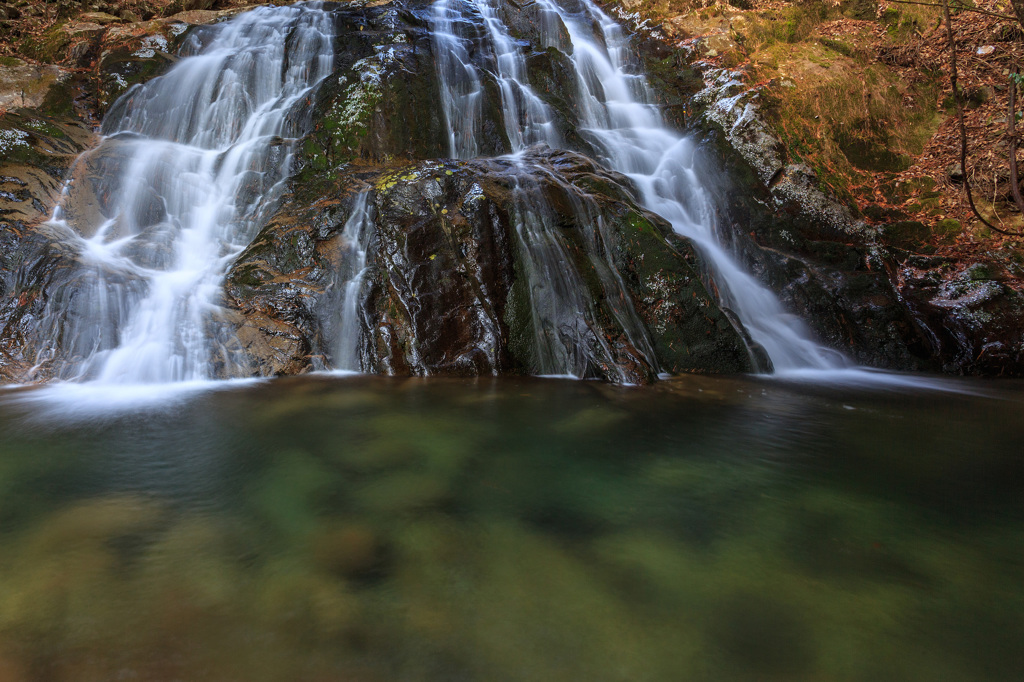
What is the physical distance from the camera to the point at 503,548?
2289 millimetres

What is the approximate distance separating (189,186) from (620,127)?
7.71 m

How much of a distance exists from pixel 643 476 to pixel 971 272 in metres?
7.19

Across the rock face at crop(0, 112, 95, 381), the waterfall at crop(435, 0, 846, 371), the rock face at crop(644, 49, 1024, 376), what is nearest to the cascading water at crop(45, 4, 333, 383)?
the rock face at crop(0, 112, 95, 381)

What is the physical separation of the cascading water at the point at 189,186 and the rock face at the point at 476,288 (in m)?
0.76

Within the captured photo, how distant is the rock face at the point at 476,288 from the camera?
5.84 metres

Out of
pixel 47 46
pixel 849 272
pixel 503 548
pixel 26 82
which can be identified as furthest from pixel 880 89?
pixel 47 46

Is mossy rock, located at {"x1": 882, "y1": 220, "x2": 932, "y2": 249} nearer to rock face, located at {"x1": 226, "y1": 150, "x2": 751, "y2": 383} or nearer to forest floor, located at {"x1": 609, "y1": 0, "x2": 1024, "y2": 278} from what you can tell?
forest floor, located at {"x1": 609, "y1": 0, "x2": 1024, "y2": 278}

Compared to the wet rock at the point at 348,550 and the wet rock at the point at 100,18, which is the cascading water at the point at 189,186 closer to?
the wet rock at the point at 100,18

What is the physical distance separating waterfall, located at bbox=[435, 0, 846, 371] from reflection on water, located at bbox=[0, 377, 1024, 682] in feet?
10.5

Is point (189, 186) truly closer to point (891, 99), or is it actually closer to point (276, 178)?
point (276, 178)

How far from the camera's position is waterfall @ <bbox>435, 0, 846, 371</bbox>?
285 inches

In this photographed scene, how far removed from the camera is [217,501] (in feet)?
8.96

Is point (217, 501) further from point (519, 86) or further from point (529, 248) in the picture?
point (519, 86)

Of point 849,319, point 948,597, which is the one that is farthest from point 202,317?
point 849,319
